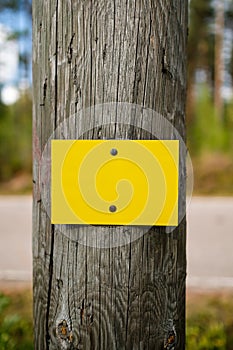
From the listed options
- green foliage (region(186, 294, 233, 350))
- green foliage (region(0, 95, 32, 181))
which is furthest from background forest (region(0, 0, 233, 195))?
green foliage (region(186, 294, 233, 350))

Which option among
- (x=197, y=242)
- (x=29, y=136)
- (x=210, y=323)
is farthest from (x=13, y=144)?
(x=210, y=323)

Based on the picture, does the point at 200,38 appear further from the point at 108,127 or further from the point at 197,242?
the point at 108,127

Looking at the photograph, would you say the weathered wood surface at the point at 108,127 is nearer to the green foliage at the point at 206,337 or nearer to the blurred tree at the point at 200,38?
the green foliage at the point at 206,337

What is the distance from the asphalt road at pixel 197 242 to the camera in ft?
15.4

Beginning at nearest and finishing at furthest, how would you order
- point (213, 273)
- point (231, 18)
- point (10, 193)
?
point (213, 273)
point (10, 193)
point (231, 18)

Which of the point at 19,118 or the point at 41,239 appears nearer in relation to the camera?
the point at 41,239

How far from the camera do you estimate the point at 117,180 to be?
4.02ft

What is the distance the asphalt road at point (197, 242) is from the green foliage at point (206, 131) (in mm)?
3734

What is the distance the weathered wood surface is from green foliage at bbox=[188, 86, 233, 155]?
1185 cm

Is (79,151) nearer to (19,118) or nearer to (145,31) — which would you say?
(145,31)

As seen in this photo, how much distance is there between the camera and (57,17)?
1260mm

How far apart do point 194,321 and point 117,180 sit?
2264 mm

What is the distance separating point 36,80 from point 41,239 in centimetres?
43

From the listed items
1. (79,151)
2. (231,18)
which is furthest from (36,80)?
(231,18)
